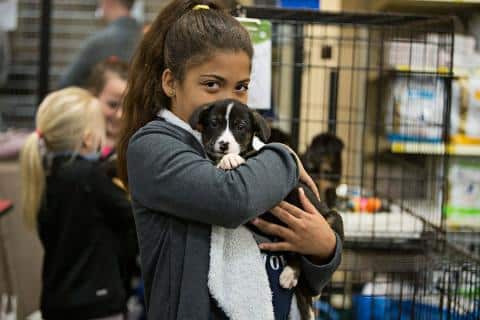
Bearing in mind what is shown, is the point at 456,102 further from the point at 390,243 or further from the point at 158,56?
the point at 158,56

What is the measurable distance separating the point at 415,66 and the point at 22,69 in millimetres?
2249

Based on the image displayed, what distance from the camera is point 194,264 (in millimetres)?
1302

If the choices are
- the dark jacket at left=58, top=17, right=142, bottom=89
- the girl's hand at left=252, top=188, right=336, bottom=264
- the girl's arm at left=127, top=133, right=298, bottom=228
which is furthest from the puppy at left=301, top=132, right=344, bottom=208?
the dark jacket at left=58, top=17, right=142, bottom=89

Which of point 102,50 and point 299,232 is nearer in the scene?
point 299,232

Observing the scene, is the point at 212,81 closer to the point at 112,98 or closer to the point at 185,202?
the point at 185,202

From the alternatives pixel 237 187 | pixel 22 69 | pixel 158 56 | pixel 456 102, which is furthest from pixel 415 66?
pixel 22 69

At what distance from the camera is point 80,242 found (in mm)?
2471

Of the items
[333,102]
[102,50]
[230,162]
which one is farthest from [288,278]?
[102,50]

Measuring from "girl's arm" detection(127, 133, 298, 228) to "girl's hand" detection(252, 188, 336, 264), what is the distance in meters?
0.08

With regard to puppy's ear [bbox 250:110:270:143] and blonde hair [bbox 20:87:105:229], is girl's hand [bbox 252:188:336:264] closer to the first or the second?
puppy's ear [bbox 250:110:270:143]

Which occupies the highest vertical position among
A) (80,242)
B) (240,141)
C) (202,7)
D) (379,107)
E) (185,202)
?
(202,7)

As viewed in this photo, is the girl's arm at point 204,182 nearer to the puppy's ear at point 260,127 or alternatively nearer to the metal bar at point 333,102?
the puppy's ear at point 260,127

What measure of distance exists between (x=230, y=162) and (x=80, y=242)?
1267 mm

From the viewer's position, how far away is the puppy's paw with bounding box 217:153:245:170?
1345 millimetres
